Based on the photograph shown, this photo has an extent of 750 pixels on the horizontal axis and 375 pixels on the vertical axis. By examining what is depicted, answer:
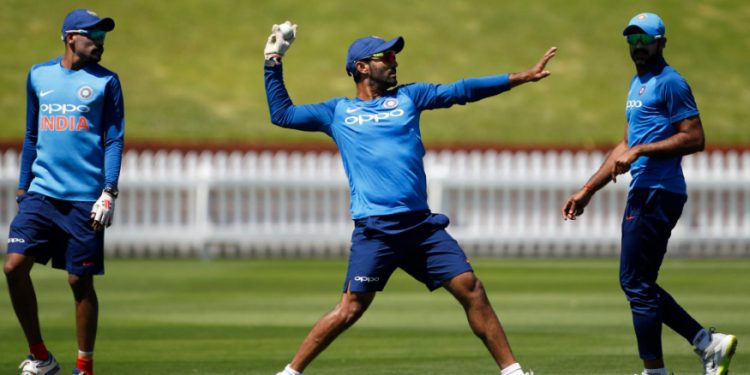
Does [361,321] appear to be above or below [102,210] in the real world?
below

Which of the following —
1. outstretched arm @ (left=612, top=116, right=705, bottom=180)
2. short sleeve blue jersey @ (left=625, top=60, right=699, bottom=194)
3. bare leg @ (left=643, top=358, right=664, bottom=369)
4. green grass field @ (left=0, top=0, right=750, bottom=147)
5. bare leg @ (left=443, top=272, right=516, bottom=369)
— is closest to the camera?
bare leg @ (left=443, top=272, right=516, bottom=369)

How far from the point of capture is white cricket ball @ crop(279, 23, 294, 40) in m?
8.02

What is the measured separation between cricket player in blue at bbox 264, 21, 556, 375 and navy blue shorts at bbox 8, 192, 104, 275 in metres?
1.42

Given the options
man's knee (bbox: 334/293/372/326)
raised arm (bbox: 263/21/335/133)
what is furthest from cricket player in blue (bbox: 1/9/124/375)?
man's knee (bbox: 334/293/372/326)

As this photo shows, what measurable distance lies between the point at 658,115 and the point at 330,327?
93.2 inches

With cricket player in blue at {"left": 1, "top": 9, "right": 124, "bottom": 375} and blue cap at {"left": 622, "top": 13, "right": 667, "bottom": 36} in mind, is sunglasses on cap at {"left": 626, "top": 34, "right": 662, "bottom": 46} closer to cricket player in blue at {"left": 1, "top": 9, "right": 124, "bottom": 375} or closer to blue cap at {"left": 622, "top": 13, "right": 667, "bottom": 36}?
blue cap at {"left": 622, "top": 13, "right": 667, "bottom": 36}

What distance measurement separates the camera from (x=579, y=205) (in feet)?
27.0

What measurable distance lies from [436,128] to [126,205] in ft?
49.5

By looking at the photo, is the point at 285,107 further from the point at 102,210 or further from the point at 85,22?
the point at 85,22

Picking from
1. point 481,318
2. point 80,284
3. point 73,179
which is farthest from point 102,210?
point 481,318

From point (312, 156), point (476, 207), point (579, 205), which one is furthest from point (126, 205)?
point (579, 205)

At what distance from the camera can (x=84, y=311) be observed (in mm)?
8477

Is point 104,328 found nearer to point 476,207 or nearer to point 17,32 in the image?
point 476,207

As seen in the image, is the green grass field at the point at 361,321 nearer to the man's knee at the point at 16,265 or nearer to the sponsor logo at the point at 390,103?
the man's knee at the point at 16,265
